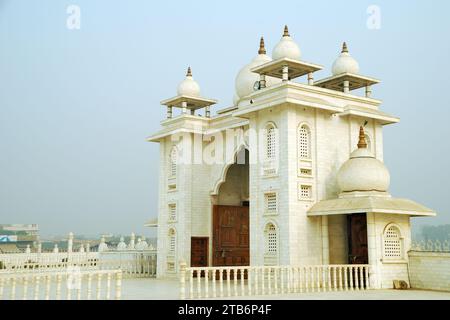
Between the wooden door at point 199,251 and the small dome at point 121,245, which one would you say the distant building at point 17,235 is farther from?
the wooden door at point 199,251

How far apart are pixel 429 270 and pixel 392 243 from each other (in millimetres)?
1281

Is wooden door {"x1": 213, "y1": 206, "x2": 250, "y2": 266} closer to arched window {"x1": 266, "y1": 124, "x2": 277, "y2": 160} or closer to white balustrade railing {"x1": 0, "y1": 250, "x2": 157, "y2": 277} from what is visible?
white balustrade railing {"x1": 0, "y1": 250, "x2": 157, "y2": 277}

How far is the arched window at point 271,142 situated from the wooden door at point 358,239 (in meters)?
3.27

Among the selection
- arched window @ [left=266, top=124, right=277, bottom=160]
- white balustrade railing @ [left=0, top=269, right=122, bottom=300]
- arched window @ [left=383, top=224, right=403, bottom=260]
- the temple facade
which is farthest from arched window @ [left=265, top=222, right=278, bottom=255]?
white balustrade railing @ [left=0, top=269, right=122, bottom=300]

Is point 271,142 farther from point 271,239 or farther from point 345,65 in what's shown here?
point 345,65

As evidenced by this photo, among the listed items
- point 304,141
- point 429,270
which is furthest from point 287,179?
point 429,270

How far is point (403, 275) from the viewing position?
1655 cm

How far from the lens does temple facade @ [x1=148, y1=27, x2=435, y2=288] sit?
659 inches

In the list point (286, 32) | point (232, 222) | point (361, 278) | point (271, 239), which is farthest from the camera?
point (232, 222)

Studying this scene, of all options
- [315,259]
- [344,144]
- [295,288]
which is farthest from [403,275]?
[344,144]

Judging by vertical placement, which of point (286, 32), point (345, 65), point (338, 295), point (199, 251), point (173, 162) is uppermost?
point (286, 32)

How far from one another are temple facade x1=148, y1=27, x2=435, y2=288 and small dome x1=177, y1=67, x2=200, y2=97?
0.18 feet

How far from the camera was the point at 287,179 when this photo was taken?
674 inches
